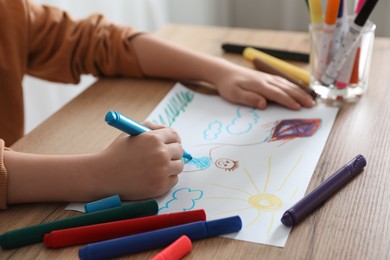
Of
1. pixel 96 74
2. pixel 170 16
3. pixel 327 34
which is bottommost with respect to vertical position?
pixel 170 16

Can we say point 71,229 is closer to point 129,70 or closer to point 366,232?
point 366,232

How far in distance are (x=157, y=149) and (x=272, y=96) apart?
24cm

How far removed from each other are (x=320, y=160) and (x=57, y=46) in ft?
1.67

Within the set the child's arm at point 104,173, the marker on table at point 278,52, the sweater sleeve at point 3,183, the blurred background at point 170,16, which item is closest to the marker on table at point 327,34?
the marker on table at point 278,52

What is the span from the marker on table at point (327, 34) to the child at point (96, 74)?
0.05 meters

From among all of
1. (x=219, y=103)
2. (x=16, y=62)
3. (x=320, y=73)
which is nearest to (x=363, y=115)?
(x=320, y=73)

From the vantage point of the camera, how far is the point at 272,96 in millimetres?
769

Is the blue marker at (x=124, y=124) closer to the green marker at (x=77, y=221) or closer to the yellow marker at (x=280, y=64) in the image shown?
the green marker at (x=77, y=221)

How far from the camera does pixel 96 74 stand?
0.91 meters

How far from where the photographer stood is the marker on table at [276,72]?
2.56ft

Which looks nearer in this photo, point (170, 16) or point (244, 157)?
point (244, 157)

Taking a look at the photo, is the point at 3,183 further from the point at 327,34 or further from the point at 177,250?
the point at 327,34

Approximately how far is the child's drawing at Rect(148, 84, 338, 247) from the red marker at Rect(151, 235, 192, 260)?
0.15 feet

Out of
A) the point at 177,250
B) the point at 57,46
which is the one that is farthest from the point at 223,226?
the point at 57,46
